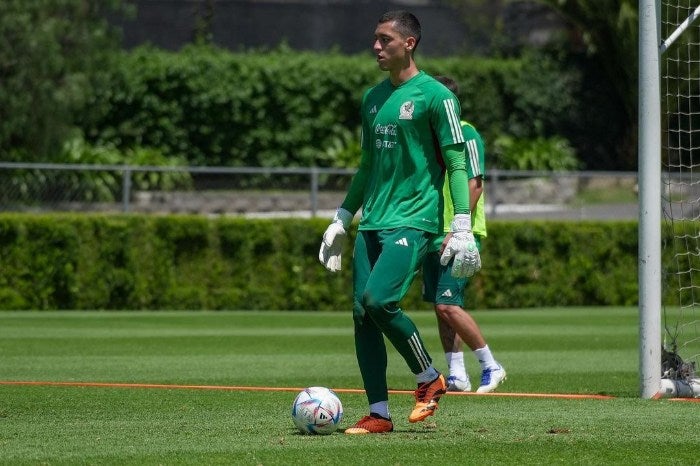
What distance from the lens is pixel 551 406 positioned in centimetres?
961

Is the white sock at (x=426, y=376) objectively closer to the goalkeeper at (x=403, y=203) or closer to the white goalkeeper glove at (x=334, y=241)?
the goalkeeper at (x=403, y=203)

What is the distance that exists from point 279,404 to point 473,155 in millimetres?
2357

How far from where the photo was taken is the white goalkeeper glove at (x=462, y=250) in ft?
26.2

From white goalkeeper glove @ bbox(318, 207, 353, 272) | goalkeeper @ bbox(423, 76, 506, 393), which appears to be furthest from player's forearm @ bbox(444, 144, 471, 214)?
goalkeeper @ bbox(423, 76, 506, 393)

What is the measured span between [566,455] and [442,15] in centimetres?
3575

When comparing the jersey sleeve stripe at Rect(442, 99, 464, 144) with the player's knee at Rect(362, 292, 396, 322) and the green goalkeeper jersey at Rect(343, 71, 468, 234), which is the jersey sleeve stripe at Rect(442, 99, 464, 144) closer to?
the green goalkeeper jersey at Rect(343, 71, 468, 234)

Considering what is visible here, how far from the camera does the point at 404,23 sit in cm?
819

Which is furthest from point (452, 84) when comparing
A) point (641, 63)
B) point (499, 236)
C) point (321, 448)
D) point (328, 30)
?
point (328, 30)

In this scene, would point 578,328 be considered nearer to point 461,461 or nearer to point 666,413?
point 666,413

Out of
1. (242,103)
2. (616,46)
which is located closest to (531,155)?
(616,46)

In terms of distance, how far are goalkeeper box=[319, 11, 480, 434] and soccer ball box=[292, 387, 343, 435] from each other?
15cm

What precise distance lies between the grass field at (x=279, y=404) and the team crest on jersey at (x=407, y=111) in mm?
1862

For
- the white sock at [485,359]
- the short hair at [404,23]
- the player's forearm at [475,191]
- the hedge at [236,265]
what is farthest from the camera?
the hedge at [236,265]

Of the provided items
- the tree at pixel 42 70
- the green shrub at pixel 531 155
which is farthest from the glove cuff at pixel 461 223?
the green shrub at pixel 531 155
